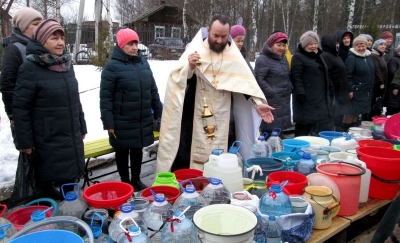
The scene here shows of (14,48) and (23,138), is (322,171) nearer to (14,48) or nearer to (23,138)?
(23,138)

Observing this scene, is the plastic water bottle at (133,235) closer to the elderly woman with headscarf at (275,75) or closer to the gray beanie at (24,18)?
the gray beanie at (24,18)

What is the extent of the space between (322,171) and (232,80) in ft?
3.91

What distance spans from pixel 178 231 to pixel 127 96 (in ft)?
7.17

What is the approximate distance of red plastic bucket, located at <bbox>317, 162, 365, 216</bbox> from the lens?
7.39 ft

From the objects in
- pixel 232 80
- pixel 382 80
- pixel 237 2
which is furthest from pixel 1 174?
pixel 237 2

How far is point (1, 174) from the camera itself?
13.9ft

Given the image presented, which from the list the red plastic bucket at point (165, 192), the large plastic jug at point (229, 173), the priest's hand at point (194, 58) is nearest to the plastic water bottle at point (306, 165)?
the large plastic jug at point (229, 173)

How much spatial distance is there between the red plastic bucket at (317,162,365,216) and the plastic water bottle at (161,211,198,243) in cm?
108

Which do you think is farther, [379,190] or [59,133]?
[59,133]

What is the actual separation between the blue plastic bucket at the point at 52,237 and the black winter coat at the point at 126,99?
6.79 ft

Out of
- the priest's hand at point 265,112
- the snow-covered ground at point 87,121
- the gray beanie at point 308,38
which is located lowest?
the snow-covered ground at point 87,121

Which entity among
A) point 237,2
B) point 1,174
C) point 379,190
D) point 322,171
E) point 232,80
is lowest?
point 1,174

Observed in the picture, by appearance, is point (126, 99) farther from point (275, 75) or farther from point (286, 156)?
point (275, 75)

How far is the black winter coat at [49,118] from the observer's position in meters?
2.66
